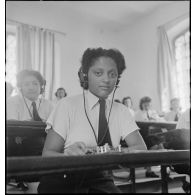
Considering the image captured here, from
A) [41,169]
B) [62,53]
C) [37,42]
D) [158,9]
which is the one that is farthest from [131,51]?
[41,169]

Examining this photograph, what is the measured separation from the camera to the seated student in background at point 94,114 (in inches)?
37.0

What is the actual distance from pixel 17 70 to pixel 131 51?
64cm

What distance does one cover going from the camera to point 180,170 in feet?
2.87

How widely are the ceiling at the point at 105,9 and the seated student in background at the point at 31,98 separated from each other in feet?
1.01

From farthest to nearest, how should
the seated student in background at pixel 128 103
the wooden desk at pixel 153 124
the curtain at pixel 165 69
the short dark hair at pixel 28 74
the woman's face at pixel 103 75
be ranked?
the wooden desk at pixel 153 124, the curtain at pixel 165 69, the seated student in background at pixel 128 103, the woman's face at pixel 103 75, the short dark hair at pixel 28 74

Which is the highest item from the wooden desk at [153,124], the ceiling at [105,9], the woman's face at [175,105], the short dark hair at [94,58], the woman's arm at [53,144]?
the ceiling at [105,9]

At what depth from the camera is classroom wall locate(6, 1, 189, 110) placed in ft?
3.76

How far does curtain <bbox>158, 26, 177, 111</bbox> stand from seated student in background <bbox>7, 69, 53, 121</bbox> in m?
0.95

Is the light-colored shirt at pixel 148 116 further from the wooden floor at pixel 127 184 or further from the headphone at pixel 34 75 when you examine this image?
the headphone at pixel 34 75

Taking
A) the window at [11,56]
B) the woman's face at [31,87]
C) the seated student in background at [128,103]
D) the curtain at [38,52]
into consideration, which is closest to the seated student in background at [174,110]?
the seated student in background at [128,103]

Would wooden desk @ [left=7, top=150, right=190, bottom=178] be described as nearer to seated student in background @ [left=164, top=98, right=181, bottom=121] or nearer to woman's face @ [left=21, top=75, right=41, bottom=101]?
woman's face @ [left=21, top=75, right=41, bottom=101]

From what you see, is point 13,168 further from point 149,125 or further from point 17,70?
point 149,125

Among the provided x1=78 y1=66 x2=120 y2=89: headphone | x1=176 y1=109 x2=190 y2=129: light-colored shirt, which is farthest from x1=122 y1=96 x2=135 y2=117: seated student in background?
x1=176 y1=109 x2=190 y2=129: light-colored shirt

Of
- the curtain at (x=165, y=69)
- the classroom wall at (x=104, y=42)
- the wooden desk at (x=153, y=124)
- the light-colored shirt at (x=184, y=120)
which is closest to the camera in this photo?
the classroom wall at (x=104, y=42)
